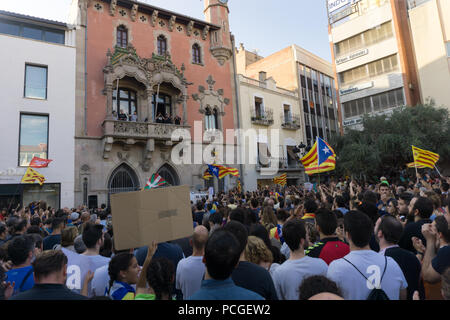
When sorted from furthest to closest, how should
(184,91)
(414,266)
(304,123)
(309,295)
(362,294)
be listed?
(304,123), (184,91), (414,266), (362,294), (309,295)

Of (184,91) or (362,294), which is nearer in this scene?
(362,294)

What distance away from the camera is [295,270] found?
2.85 m

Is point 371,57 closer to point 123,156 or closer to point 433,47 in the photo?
point 433,47

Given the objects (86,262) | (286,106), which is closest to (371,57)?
(286,106)

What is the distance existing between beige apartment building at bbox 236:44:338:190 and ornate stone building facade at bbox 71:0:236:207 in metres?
3.17

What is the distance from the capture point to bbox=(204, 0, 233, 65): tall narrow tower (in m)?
24.7

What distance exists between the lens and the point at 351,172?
23.0 meters

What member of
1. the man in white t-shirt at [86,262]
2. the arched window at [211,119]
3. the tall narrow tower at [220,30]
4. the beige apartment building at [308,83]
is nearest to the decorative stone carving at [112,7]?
the tall narrow tower at [220,30]
